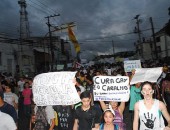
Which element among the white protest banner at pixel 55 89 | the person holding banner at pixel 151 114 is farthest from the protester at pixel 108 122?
the white protest banner at pixel 55 89

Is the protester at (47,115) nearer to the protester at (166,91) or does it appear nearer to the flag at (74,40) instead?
the protester at (166,91)

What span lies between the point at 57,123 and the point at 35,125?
429 millimetres

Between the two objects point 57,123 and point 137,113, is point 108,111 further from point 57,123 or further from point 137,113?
point 57,123

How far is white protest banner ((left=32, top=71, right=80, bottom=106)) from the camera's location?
6199 mm

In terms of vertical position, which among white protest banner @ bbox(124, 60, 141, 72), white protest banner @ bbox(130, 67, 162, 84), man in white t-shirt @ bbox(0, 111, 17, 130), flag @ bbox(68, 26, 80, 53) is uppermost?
flag @ bbox(68, 26, 80, 53)

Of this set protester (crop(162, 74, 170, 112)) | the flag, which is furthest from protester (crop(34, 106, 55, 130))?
the flag

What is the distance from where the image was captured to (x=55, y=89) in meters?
6.34

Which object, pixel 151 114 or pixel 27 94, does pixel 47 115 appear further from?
pixel 27 94

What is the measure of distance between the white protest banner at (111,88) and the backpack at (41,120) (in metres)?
1.07

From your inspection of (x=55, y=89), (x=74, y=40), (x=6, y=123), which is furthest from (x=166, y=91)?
(x=74, y=40)

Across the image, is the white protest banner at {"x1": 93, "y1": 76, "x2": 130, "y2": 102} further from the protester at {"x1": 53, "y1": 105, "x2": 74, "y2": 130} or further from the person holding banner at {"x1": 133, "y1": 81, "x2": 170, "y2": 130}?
the person holding banner at {"x1": 133, "y1": 81, "x2": 170, "y2": 130}

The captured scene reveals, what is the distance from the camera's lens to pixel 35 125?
22.0 ft

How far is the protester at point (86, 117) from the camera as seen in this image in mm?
5680

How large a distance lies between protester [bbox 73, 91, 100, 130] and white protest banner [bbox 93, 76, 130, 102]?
0.94 m
